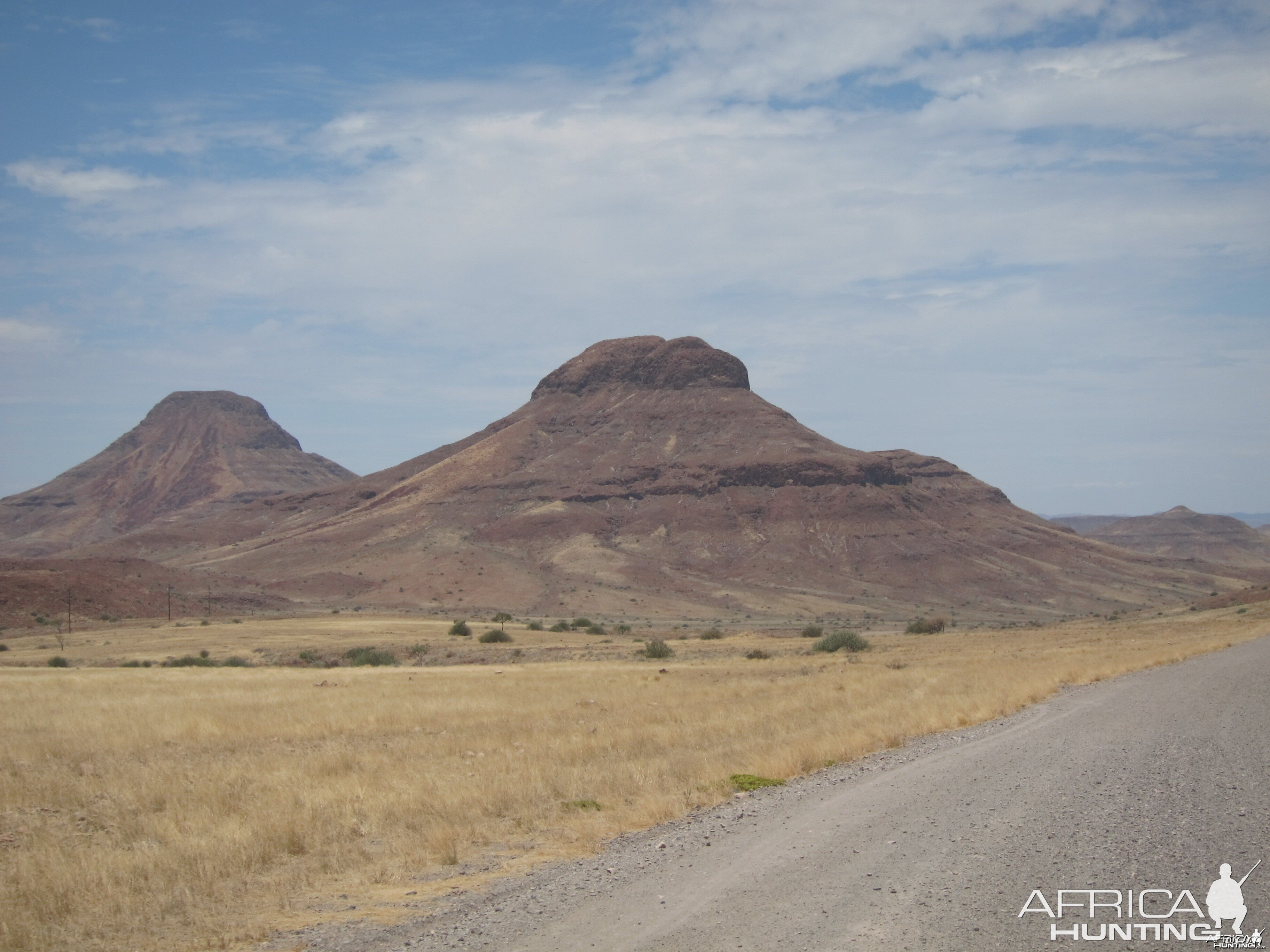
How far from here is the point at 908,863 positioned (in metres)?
7.64

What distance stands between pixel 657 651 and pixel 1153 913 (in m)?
37.7

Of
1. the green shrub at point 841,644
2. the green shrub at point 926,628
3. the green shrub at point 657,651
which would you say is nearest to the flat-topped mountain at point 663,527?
the green shrub at point 926,628

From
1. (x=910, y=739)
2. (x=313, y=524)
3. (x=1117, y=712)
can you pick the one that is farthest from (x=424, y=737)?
(x=313, y=524)

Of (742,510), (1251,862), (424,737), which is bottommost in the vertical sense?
(424,737)

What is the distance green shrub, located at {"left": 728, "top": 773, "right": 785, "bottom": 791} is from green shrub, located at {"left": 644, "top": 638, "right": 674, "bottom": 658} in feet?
99.5

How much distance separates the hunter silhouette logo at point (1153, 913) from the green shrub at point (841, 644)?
38360 millimetres

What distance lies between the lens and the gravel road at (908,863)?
636 centimetres

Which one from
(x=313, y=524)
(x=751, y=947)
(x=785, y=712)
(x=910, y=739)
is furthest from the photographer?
(x=313, y=524)

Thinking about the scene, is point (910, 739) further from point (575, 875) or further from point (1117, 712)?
point (575, 875)

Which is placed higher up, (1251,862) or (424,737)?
(1251,862)

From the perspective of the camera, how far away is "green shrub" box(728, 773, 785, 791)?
12211 mm

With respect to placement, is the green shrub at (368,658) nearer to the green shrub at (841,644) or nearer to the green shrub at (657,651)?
the green shrub at (657,651)

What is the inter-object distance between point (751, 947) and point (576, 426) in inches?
6320

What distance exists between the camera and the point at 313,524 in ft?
495
